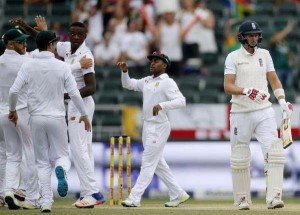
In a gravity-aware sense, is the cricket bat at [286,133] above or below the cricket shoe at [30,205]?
above

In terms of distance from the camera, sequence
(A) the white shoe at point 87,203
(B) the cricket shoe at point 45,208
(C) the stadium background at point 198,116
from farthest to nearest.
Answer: (C) the stadium background at point 198,116, (A) the white shoe at point 87,203, (B) the cricket shoe at point 45,208

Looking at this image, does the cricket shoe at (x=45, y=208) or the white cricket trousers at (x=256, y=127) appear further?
the white cricket trousers at (x=256, y=127)

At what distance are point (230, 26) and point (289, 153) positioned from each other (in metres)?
4.81

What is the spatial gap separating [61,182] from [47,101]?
106cm

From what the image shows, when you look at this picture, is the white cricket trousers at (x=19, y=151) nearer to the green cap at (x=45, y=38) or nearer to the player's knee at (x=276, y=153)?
the green cap at (x=45, y=38)

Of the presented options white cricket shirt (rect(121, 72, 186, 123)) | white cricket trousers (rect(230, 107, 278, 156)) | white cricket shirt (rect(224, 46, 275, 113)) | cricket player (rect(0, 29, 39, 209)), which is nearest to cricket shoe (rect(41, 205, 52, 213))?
cricket player (rect(0, 29, 39, 209))

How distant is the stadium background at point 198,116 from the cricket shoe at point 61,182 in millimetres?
5712

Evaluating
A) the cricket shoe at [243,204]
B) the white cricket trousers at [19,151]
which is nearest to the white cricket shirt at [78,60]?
the white cricket trousers at [19,151]

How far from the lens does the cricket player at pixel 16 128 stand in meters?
16.6

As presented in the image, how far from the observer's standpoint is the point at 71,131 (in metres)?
16.7

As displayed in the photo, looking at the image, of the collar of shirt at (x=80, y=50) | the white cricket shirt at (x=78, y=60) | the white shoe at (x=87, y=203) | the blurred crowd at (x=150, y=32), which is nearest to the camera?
the white shoe at (x=87, y=203)

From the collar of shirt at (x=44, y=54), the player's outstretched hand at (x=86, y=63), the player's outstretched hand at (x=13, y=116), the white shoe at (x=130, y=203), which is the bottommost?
the white shoe at (x=130, y=203)

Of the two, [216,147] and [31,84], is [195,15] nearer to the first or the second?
[216,147]

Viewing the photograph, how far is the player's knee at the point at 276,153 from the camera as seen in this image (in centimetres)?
1594
